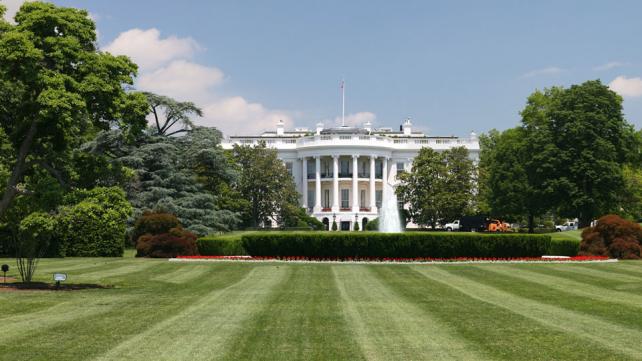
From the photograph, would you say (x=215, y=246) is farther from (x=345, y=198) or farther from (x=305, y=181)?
Answer: (x=345, y=198)

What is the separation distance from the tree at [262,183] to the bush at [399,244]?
3819 cm

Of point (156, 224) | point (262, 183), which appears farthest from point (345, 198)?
point (156, 224)

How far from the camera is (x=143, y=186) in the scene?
47.0 meters

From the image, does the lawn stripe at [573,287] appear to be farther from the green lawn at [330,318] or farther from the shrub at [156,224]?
the shrub at [156,224]

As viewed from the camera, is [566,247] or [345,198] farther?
[345,198]

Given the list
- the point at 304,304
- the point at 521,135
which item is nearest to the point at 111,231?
the point at 304,304

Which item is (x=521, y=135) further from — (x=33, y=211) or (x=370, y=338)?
(x=370, y=338)

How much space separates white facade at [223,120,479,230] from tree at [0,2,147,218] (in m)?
63.9

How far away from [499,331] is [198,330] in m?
4.90

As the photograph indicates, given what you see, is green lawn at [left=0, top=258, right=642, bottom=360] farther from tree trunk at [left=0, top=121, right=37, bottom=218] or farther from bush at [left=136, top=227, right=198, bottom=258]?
bush at [left=136, top=227, right=198, bottom=258]

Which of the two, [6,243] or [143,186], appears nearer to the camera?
[6,243]

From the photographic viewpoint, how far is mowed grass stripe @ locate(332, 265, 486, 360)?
998 centimetres

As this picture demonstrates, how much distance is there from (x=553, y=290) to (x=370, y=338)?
30.4 feet

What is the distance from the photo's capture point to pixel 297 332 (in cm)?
1174
